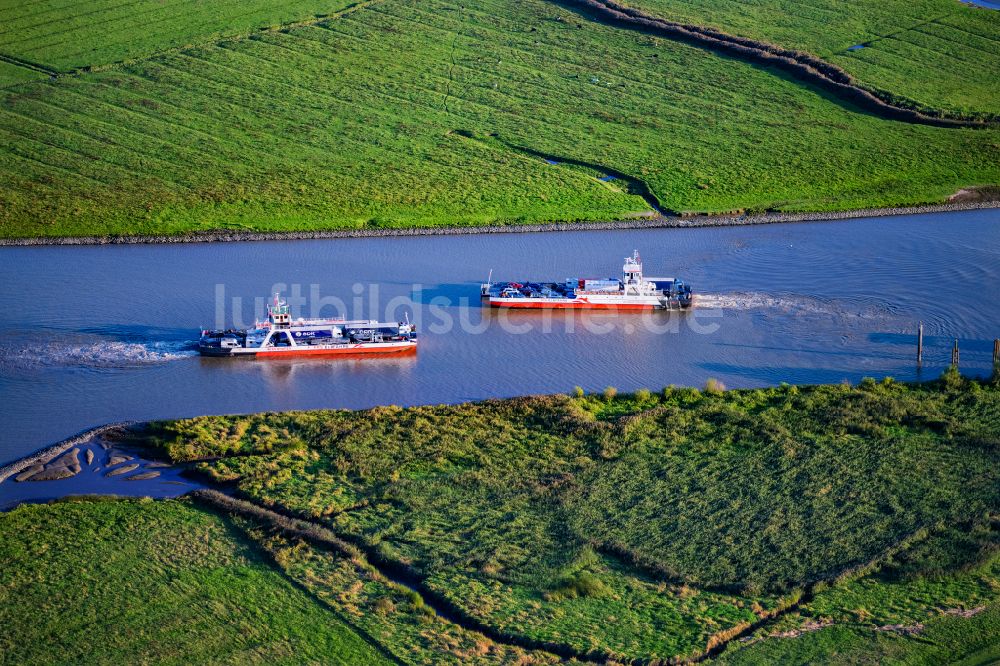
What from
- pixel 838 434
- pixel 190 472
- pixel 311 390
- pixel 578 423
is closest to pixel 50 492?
pixel 190 472

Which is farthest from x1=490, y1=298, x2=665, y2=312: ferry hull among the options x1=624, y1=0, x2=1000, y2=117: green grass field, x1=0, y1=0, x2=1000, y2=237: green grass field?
x1=624, y1=0, x2=1000, y2=117: green grass field

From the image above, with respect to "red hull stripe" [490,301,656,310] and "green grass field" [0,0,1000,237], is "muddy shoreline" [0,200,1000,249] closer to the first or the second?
"green grass field" [0,0,1000,237]

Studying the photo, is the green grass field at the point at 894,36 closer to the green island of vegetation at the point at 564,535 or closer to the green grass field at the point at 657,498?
the green grass field at the point at 657,498

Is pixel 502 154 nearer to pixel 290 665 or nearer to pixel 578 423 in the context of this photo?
pixel 578 423

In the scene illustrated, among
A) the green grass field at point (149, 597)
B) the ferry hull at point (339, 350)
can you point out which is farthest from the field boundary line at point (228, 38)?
the green grass field at point (149, 597)

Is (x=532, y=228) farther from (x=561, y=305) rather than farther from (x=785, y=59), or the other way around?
(x=785, y=59)

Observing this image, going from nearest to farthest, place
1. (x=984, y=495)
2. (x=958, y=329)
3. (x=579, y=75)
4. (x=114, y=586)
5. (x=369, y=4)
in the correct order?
(x=114, y=586) → (x=984, y=495) → (x=958, y=329) → (x=579, y=75) → (x=369, y=4)
